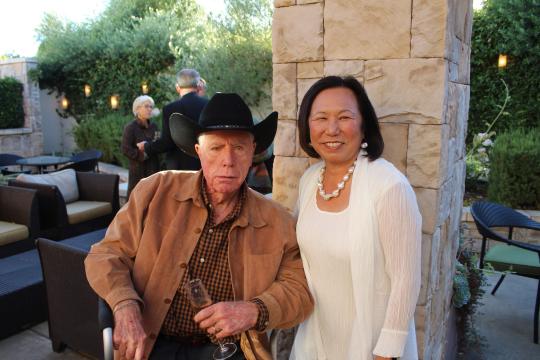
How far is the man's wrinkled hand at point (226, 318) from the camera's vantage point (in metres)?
1.52

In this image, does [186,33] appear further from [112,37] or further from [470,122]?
[470,122]

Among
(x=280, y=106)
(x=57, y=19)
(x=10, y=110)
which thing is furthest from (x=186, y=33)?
(x=280, y=106)

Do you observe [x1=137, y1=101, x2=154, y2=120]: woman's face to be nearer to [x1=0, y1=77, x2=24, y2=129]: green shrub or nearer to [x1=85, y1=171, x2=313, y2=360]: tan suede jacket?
[x1=85, y1=171, x2=313, y2=360]: tan suede jacket

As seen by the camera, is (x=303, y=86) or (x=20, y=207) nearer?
(x=303, y=86)

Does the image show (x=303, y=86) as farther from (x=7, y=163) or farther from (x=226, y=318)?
(x=7, y=163)

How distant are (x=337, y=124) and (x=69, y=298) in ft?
6.83

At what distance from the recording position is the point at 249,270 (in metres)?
1.74

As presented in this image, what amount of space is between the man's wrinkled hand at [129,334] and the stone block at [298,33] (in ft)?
4.27

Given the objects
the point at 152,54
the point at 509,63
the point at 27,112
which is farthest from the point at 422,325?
the point at 27,112

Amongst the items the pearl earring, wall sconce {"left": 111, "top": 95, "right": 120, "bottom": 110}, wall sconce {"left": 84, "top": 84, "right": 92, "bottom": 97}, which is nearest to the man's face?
the pearl earring

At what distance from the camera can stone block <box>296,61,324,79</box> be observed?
6.61ft

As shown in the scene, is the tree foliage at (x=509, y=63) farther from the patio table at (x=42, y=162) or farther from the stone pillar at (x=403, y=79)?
the patio table at (x=42, y=162)

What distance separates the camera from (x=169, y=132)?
4.19 m

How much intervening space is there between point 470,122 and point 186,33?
6.64 meters
